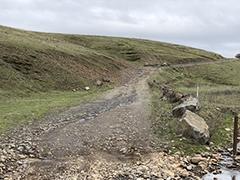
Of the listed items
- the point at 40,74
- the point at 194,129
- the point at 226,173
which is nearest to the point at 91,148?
the point at 194,129

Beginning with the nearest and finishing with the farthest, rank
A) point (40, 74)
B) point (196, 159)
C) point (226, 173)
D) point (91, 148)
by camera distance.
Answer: point (226, 173) → point (196, 159) → point (91, 148) → point (40, 74)

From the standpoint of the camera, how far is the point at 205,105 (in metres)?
39.0

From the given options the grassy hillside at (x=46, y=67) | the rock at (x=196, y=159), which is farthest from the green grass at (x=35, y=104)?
the rock at (x=196, y=159)

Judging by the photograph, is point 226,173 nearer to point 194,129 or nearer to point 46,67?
point 194,129

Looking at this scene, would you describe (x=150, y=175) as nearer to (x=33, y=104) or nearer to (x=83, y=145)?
(x=83, y=145)

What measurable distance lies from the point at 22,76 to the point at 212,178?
2961 centimetres

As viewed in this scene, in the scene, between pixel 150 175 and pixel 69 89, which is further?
pixel 69 89

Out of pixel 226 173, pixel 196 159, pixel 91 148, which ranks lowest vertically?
pixel 226 173

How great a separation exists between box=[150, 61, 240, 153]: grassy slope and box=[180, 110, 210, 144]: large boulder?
1.83 ft

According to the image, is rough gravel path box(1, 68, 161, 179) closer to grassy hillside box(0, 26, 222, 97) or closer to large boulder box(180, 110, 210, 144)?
large boulder box(180, 110, 210, 144)

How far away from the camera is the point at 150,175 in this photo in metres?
22.4

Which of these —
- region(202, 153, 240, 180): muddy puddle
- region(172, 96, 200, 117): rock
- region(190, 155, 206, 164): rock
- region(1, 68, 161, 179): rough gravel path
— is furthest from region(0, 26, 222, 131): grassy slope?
region(202, 153, 240, 180): muddy puddle

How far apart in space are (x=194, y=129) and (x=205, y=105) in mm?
11203

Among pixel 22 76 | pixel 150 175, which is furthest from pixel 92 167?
pixel 22 76
